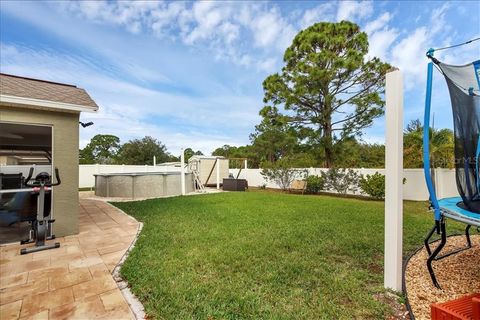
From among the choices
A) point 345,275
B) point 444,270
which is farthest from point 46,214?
point 444,270

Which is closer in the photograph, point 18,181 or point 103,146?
point 18,181

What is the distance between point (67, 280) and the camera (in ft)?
9.38

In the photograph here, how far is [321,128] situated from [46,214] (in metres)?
13.5

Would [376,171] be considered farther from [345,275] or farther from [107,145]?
[107,145]

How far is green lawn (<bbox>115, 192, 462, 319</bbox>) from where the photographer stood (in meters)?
2.27

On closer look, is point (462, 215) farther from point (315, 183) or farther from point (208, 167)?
point (208, 167)

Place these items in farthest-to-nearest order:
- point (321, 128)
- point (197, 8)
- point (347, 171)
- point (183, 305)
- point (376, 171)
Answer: point (321, 128) < point (347, 171) < point (376, 171) < point (197, 8) < point (183, 305)

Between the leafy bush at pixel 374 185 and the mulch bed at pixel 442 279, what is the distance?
6.69 metres

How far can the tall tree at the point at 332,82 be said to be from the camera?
1314 centimetres

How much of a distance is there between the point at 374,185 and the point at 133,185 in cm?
1057

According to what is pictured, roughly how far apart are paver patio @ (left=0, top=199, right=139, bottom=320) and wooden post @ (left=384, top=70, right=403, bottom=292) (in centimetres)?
267

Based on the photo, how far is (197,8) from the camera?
7.91 meters

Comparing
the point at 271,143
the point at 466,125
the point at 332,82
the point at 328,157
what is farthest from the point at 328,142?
the point at 466,125

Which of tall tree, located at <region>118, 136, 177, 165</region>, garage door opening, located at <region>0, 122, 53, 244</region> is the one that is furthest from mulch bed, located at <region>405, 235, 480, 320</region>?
tall tree, located at <region>118, 136, 177, 165</region>
